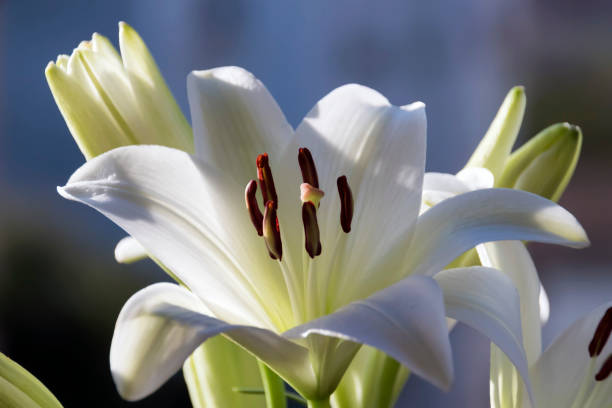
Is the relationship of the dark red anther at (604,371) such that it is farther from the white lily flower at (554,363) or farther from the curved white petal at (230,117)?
the curved white petal at (230,117)

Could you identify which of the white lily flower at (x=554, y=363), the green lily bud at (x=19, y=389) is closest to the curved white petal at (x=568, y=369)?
the white lily flower at (x=554, y=363)

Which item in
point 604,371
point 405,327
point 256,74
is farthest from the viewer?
point 256,74

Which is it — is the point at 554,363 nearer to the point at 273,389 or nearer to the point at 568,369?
the point at 568,369

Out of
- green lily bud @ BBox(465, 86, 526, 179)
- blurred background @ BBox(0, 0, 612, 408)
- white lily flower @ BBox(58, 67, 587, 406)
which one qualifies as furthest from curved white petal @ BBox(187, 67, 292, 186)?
blurred background @ BBox(0, 0, 612, 408)

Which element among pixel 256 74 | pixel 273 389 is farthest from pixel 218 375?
pixel 256 74

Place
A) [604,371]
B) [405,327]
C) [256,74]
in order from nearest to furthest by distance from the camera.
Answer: [405,327] → [604,371] → [256,74]

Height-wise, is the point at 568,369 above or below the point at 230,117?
below

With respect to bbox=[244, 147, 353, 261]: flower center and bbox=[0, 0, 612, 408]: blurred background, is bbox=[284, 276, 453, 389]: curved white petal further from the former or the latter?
bbox=[0, 0, 612, 408]: blurred background
